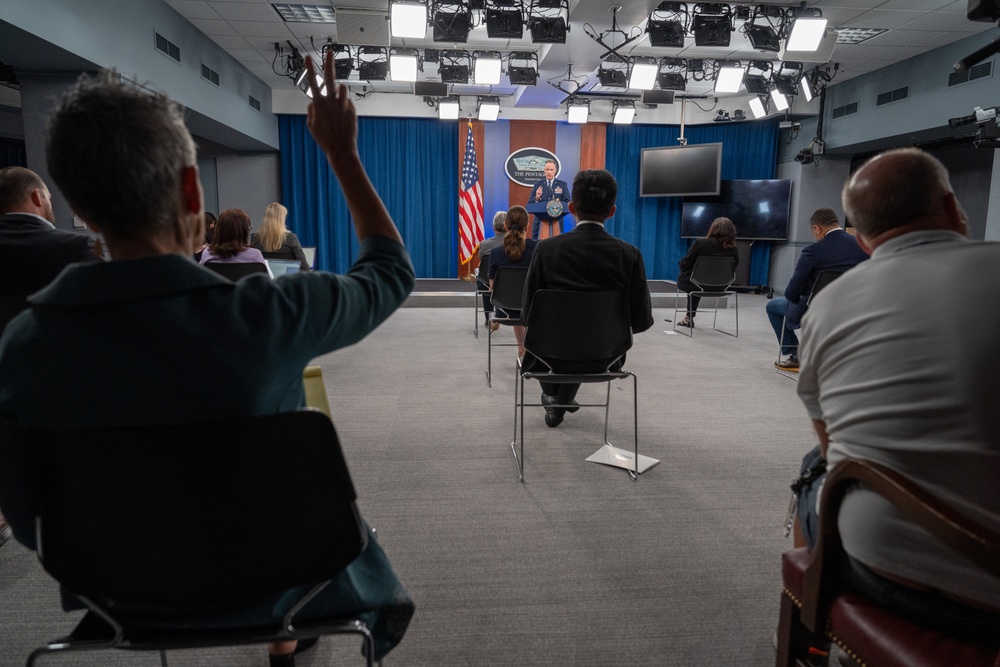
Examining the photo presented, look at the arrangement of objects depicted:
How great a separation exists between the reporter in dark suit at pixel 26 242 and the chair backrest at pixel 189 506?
1931 millimetres

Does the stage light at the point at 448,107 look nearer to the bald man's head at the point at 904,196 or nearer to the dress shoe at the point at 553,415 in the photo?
the dress shoe at the point at 553,415

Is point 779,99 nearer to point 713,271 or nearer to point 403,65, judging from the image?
point 713,271

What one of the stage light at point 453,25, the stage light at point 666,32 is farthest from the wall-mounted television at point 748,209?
the stage light at point 453,25

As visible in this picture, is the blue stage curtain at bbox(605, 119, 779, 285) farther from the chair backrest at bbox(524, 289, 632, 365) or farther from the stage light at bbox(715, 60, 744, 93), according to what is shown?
the chair backrest at bbox(524, 289, 632, 365)

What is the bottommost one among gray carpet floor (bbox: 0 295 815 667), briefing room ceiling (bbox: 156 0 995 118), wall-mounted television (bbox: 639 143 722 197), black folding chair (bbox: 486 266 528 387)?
gray carpet floor (bbox: 0 295 815 667)

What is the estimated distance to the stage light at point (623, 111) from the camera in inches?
376

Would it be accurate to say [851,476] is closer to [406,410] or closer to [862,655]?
[862,655]

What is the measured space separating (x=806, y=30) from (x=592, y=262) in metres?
4.32

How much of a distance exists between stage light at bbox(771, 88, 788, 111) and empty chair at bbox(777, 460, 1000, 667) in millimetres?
7616

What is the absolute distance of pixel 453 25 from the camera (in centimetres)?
570

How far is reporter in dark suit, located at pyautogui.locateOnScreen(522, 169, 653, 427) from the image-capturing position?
272cm

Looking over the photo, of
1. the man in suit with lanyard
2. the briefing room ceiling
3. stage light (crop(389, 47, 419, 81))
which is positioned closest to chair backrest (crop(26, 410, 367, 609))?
the briefing room ceiling

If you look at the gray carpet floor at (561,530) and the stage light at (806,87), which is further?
the stage light at (806,87)

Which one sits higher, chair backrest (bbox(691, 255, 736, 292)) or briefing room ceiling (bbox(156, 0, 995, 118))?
briefing room ceiling (bbox(156, 0, 995, 118))
